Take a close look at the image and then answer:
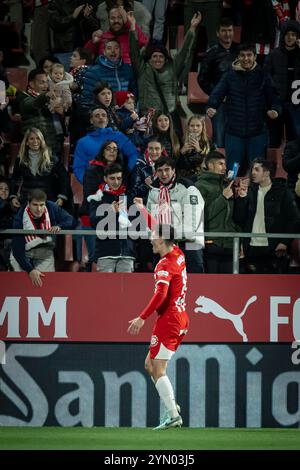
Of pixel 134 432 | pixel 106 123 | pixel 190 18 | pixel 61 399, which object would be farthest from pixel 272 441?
pixel 190 18

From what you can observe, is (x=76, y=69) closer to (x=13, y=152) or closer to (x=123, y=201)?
(x=13, y=152)

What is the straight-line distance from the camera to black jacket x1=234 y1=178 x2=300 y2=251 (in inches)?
492

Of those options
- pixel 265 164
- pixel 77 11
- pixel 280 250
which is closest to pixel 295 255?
pixel 280 250

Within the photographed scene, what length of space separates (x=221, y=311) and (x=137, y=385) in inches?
46.2

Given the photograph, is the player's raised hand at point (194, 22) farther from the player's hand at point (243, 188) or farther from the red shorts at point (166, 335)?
the red shorts at point (166, 335)

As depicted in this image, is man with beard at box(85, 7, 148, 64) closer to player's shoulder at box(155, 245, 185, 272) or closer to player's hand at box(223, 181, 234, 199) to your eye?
player's hand at box(223, 181, 234, 199)

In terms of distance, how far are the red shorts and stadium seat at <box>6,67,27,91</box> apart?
4561mm

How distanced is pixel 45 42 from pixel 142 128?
2.08 m

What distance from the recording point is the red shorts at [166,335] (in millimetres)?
11242

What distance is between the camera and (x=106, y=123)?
42.5 ft

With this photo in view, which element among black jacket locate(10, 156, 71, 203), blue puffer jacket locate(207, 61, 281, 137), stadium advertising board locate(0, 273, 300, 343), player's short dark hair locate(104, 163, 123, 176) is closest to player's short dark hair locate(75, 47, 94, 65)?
blue puffer jacket locate(207, 61, 281, 137)

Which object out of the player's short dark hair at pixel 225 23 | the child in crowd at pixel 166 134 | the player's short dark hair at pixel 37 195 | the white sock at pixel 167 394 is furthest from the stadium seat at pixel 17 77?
the white sock at pixel 167 394

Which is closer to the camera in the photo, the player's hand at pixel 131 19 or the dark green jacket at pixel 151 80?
the dark green jacket at pixel 151 80

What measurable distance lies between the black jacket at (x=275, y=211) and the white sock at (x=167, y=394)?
2077 millimetres
